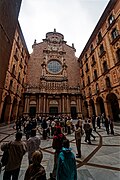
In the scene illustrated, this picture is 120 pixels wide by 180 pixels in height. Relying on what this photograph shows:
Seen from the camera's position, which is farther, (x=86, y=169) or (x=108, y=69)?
(x=108, y=69)

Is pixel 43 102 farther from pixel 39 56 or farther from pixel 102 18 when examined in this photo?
pixel 102 18

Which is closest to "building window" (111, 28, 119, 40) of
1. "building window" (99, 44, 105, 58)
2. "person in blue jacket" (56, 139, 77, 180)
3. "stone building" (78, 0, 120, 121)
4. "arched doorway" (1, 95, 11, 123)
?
"stone building" (78, 0, 120, 121)

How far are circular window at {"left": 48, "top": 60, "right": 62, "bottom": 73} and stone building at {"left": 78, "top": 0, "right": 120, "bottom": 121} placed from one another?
873 centimetres

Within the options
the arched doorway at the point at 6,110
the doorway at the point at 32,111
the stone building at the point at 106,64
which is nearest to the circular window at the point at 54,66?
the stone building at the point at 106,64

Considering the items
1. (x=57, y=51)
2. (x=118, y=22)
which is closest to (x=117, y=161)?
(x=118, y=22)

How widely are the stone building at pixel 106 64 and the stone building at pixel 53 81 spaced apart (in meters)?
4.84

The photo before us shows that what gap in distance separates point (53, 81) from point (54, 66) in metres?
4.90

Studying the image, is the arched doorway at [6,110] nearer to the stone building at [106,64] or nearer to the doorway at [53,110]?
the doorway at [53,110]

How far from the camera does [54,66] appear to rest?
28.2 meters

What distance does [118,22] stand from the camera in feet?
46.2

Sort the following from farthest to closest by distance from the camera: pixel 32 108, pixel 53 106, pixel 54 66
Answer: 1. pixel 54 66
2. pixel 53 106
3. pixel 32 108

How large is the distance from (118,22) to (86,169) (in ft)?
56.6

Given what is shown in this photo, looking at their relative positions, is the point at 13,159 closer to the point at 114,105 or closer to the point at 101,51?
the point at 114,105

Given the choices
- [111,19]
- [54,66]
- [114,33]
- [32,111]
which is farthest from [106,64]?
[32,111]
